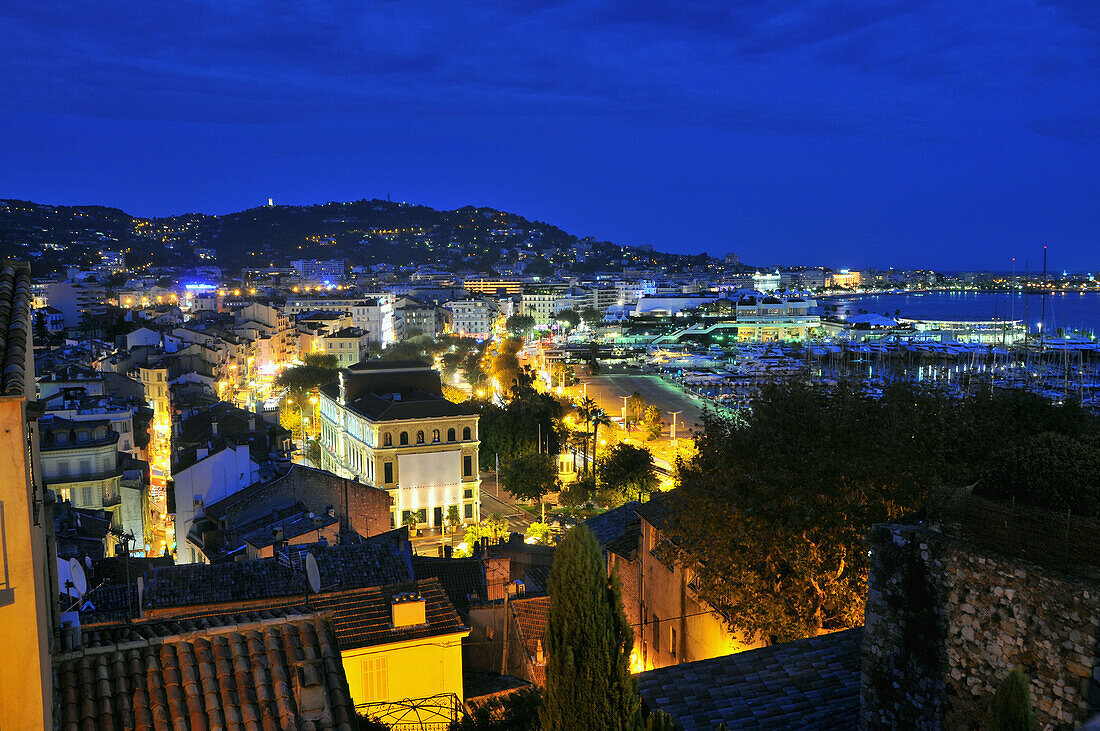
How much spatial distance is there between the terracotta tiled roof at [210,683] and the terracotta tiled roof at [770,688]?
3.62m

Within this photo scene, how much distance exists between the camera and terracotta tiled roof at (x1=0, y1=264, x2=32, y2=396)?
306 centimetres

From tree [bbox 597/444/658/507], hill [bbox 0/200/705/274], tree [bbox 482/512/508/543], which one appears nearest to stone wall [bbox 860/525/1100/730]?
tree [bbox 482/512/508/543]

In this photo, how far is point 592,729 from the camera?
16.2ft

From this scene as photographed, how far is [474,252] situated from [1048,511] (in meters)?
191

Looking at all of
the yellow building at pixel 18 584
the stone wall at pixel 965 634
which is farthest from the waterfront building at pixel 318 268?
the yellow building at pixel 18 584

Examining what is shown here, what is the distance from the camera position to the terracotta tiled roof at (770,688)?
6.56 meters

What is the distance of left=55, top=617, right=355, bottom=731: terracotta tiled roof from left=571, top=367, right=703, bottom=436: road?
3201 cm

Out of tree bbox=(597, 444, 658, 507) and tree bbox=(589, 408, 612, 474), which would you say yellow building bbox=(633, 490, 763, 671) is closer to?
tree bbox=(597, 444, 658, 507)

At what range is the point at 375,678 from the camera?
7738 mm

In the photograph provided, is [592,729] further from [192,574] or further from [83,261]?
[83,261]

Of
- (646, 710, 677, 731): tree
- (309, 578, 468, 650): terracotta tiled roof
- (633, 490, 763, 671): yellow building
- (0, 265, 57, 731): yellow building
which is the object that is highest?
(0, 265, 57, 731): yellow building

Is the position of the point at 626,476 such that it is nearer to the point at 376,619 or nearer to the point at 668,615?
the point at 668,615

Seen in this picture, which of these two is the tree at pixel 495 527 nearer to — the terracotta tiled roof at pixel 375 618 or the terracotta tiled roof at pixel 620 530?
the terracotta tiled roof at pixel 620 530

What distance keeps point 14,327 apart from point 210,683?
75.1 inches
